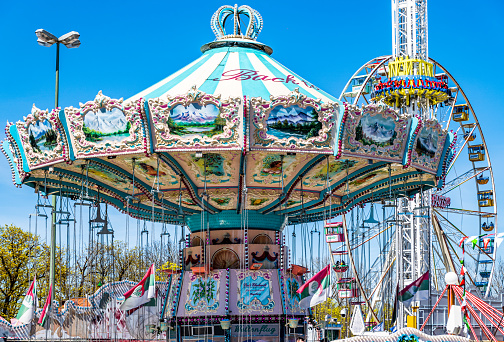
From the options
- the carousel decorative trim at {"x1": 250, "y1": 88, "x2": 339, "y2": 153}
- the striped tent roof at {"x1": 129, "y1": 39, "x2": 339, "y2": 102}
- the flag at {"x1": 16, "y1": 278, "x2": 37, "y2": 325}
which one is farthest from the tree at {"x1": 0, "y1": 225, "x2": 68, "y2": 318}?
the carousel decorative trim at {"x1": 250, "y1": 88, "x2": 339, "y2": 153}

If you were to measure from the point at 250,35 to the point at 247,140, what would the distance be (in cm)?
750

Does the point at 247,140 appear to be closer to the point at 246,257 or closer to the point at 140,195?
the point at 246,257

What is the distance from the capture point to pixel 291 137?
19281mm

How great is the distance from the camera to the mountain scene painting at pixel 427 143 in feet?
69.3

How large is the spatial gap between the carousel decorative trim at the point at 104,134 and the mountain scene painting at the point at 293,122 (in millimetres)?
3358

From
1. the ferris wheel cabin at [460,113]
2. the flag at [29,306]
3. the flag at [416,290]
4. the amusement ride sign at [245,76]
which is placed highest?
the ferris wheel cabin at [460,113]

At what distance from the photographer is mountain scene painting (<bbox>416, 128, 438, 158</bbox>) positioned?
21125 millimetres

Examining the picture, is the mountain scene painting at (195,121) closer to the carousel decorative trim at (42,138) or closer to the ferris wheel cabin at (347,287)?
the carousel decorative trim at (42,138)

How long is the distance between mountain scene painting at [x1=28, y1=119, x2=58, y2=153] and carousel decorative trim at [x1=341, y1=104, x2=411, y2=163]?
8.03 m

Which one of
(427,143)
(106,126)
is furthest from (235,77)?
(427,143)

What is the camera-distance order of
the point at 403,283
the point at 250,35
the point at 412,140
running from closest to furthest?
the point at 412,140, the point at 250,35, the point at 403,283

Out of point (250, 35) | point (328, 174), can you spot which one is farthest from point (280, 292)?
Answer: point (250, 35)

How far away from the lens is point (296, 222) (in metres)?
28.9

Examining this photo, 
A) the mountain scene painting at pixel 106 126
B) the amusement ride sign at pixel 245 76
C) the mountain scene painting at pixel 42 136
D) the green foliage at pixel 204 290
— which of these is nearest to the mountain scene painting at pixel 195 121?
the mountain scene painting at pixel 106 126
